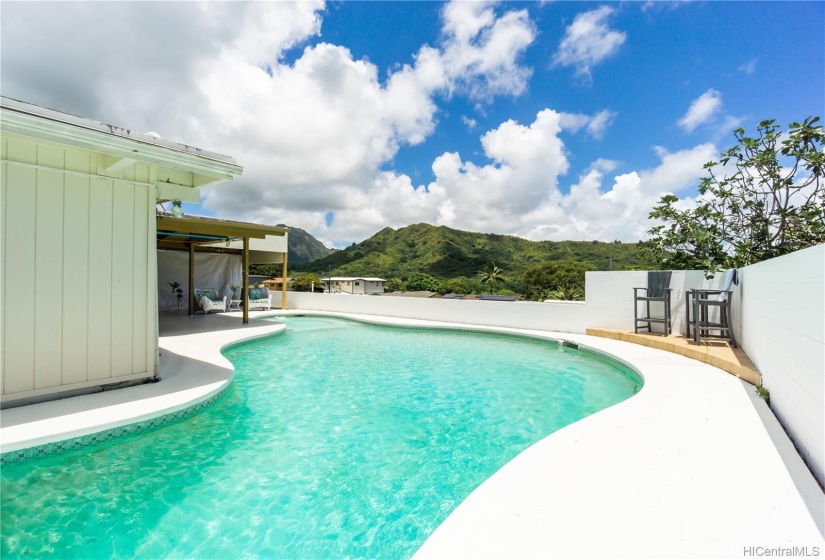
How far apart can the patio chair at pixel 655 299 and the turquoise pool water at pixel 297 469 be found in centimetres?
229

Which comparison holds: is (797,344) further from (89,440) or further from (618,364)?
(89,440)

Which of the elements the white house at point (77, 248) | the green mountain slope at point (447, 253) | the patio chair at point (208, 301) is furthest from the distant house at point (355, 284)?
Result: the white house at point (77, 248)

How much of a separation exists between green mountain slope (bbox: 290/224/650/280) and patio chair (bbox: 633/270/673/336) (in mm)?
37560

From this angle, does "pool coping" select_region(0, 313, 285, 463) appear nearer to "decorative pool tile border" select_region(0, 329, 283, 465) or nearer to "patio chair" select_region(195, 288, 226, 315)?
"decorative pool tile border" select_region(0, 329, 283, 465)

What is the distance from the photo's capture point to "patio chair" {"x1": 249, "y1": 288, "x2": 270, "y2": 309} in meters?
12.8

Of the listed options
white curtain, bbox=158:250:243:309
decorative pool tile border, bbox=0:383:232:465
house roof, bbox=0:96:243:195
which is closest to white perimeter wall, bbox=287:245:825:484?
decorative pool tile border, bbox=0:383:232:465

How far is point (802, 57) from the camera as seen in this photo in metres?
7.01

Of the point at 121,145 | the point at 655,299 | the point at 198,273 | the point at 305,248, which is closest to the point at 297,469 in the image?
the point at 121,145

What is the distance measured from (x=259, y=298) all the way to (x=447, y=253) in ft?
155

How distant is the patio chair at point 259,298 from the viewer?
1283cm

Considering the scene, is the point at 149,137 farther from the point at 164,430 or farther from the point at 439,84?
the point at 439,84

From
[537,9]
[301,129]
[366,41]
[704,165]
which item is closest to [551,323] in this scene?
[704,165]

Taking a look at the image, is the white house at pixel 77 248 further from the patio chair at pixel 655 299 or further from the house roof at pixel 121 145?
the patio chair at pixel 655 299

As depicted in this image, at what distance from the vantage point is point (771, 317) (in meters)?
3.45
